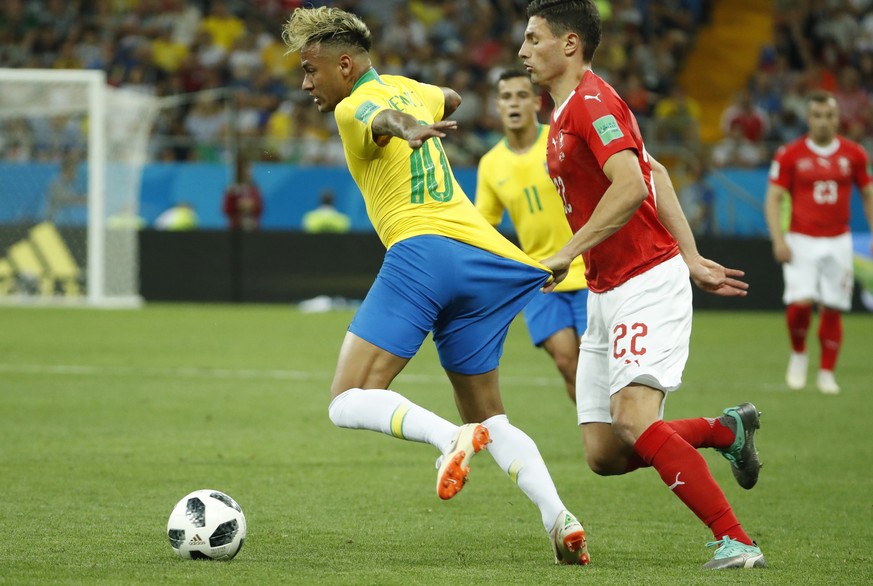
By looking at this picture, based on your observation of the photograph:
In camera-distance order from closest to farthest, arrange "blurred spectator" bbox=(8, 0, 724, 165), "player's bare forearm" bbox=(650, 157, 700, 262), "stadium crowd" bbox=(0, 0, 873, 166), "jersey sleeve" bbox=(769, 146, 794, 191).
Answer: "player's bare forearm" bbox=(650, 157, 700, 262), "jersey sleeve" bbox=(769, 146, 794, 191), "stadium crowd" bbox=(0, 0, 873, 166), "blurred spectator" bbox=(8, 0, 724, 165)

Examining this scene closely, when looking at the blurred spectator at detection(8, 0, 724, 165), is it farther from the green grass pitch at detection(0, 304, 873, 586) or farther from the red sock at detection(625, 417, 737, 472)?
the red sock at detection(625, 417, 737, 472)

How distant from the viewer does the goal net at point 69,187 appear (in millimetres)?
19938

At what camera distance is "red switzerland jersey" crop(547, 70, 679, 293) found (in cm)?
494

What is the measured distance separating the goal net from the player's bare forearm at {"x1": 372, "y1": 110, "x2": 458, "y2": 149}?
15.6 metres

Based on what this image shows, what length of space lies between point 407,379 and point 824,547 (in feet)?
22.9

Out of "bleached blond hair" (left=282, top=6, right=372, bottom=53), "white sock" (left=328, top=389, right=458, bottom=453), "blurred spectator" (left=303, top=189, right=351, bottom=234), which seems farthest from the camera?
"blurred spectator" (left=303, top=189, right=351, bottom=234)

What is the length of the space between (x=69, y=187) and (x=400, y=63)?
6.47 metres

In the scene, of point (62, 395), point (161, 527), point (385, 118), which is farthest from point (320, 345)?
point (385, 118)

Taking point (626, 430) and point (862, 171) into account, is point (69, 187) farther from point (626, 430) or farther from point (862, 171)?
point (626, 430)

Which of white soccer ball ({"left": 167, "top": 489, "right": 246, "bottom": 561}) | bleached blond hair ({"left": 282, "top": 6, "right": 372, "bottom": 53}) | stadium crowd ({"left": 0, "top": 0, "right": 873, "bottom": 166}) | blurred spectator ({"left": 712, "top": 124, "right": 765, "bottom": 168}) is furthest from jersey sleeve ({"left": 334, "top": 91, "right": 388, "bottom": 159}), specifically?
blurred spectator ({"left": 712, "top": 124, "right": 765, "bottom": 168})

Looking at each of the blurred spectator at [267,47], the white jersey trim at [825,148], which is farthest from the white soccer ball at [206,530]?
the blurred spectator at [267,47]

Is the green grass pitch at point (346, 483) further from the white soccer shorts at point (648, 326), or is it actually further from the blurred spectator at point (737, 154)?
the blurred spectator at point (737, 154)

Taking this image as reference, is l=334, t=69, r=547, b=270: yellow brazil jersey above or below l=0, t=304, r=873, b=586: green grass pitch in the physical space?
above

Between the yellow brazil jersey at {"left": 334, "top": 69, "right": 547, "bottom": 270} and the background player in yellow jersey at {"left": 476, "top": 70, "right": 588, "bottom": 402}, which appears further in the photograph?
the background player in yellow jersey at {"left": 476, "top": 70, "right": 588, "bottom": 402}
